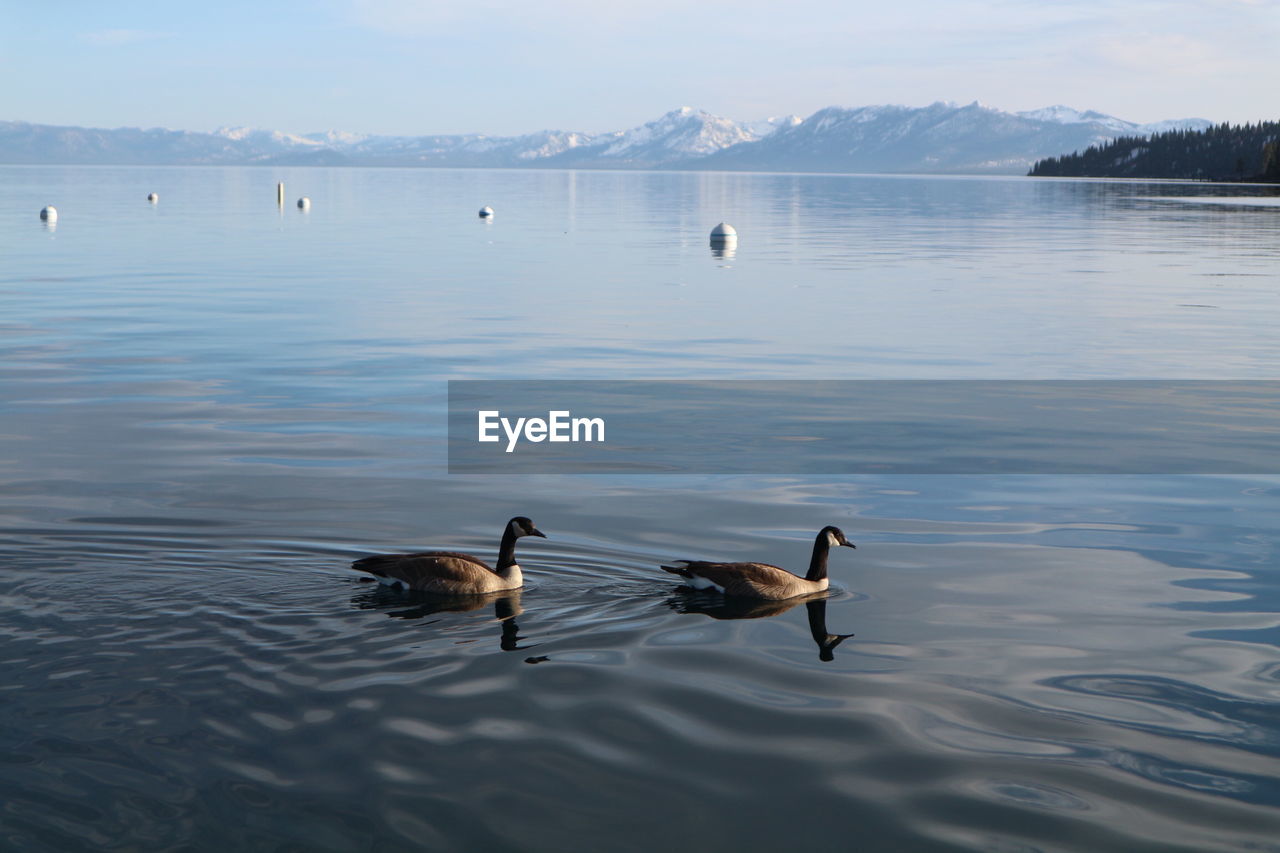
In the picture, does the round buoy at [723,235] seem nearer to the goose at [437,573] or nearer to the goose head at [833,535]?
the goose head at [833,535]

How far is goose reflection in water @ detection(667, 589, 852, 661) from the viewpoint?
47.2 ft

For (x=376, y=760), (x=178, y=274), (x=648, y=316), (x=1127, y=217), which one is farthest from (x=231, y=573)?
(x=1127, y=217)

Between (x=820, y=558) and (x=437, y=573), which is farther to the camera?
(x=820, y=558)

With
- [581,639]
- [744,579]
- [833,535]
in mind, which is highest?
[833,535]

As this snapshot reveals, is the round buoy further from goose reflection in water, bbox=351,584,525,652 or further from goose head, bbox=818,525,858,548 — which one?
goose reflection in water, bbox=351,584,525,652

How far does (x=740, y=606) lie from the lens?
48.2 ft

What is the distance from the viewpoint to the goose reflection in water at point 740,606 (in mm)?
14383

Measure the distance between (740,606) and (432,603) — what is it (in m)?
3.41

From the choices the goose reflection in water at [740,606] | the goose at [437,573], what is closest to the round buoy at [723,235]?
the goose reflection in water at [740,606]

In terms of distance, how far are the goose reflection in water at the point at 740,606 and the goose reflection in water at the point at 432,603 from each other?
1799 millimetres

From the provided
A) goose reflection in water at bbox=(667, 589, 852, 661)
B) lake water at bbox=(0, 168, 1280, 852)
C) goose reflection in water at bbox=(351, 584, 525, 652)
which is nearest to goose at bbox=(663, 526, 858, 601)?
goose reflection in water at bbox=(667, 589, 852, 661)

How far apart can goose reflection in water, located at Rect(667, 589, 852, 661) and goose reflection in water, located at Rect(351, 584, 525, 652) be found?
1.80 meters

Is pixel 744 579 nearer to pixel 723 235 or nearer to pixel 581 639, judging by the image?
pixel 581 639

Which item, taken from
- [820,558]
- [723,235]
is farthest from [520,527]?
[723,235]
